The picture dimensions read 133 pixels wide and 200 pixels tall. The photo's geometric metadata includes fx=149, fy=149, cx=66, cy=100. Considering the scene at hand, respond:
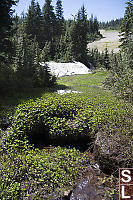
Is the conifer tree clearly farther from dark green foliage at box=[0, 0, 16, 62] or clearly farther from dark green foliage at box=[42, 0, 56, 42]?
dark green foliage at box=[0, 0, 16, 62]

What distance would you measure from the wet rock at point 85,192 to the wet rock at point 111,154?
2.67ft

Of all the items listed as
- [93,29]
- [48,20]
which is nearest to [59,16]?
[48,20]

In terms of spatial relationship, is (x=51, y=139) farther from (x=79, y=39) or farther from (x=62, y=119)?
(x=79, y=39)

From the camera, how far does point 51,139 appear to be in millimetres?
6945

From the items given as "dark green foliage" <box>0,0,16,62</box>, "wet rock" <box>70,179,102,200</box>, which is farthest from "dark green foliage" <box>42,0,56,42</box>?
"wet rock" <box>70,179,102,200</box>

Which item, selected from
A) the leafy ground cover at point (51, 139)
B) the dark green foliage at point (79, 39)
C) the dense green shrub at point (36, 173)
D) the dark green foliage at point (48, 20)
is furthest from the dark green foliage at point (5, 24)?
the dark green foliage at point (48, 20)

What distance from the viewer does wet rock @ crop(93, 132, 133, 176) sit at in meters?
4.64

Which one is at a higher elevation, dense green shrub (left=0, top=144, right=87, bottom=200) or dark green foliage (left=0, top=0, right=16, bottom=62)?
dark green foliage (left=0, top=0, right=16, bottom=62)

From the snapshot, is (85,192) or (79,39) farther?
(79,39)

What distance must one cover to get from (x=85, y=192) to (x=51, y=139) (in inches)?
115

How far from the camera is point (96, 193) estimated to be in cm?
438

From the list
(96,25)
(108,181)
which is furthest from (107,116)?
(96,25)

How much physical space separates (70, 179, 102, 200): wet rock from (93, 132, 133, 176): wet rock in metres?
0.81

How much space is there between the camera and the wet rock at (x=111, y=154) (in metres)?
4.64
